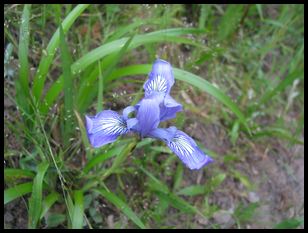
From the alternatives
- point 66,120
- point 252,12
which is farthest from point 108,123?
point 252,12

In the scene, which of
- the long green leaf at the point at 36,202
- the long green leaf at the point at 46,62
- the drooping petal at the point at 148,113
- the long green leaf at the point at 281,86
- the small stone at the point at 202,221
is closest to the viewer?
the drooping petal at the point at 148,113

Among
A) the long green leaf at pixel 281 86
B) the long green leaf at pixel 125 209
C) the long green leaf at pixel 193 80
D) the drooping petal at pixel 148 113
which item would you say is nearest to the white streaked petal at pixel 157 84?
the drooping petal at pixel 148 113

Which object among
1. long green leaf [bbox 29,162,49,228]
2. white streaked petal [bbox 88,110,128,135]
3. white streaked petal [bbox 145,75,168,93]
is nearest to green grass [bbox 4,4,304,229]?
long green leaf [bbox 29,162,49,228]

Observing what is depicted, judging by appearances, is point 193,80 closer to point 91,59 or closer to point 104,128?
point 91,59

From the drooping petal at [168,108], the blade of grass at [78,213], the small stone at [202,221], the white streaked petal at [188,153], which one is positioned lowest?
the small stone at [202,221]

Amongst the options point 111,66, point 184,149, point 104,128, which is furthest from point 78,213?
point 111,66

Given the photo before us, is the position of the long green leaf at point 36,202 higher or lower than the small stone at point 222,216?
higher

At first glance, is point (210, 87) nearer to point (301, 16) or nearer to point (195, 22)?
point (195, 22)

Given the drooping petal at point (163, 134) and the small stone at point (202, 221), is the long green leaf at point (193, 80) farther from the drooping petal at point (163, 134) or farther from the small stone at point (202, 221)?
the small stone at point (202, 221)
